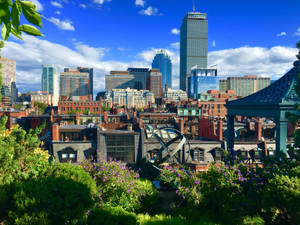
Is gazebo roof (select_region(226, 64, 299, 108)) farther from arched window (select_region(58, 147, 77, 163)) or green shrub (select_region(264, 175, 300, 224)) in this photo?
arched window (select_region(58, 147, 77, 163))

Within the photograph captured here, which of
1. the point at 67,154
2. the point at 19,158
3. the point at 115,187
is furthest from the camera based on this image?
the point at 67,154

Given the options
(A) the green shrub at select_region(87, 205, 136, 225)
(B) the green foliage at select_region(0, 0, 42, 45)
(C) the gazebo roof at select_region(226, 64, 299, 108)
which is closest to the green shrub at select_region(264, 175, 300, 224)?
(A) the green shrub at select_region(87, 205, 136, 225)

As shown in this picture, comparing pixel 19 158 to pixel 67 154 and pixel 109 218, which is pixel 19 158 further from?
pixel 67 154

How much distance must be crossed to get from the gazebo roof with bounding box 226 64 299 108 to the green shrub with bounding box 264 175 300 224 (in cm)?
1112

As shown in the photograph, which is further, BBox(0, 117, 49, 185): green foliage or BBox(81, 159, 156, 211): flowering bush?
BBox(81, 159, 156, 211): flowering bush

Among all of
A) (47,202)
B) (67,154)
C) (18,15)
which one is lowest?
(67,154)

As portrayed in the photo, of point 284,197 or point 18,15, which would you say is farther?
point 284,197

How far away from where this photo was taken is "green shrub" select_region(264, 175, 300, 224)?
12.7 m

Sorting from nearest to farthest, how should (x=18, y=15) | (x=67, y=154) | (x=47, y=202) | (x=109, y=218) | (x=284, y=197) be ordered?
(x=18, y=15) < (x=47, y=202) < (x=109, y=218) < (x=284, y=197) < (x=67, y=154)

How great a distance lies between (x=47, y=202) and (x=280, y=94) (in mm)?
24581

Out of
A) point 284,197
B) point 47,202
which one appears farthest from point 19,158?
point 284,197

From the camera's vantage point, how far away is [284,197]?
12906mm

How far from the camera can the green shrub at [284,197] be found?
1272cm

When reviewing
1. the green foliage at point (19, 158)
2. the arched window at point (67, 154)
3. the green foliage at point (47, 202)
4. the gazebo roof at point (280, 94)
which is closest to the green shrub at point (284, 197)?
the gazebo roof at point (280, 94)
